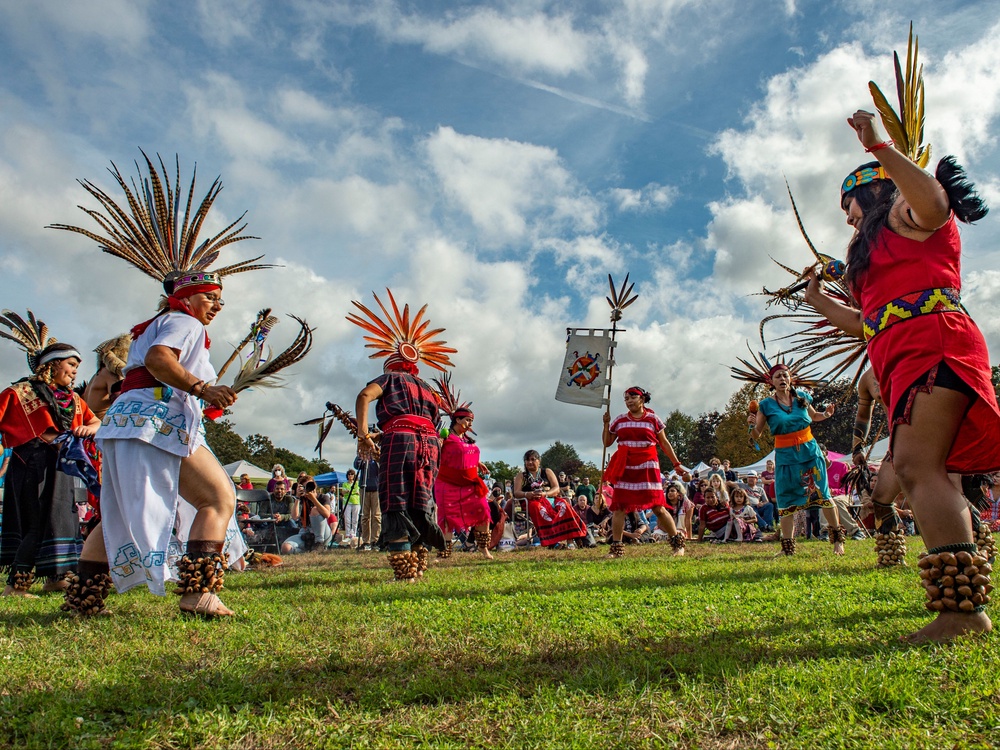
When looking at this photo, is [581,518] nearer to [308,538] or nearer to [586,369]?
[586,369]

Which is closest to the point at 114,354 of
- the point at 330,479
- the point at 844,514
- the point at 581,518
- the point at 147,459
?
the point at 147,459

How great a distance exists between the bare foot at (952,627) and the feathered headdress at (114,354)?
5041 mm

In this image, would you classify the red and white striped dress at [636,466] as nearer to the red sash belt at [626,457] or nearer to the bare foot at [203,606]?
the red sash belt at [626,457]

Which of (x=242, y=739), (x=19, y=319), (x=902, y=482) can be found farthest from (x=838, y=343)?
(x=19, y=319)

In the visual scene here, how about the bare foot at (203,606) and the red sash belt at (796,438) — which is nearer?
the bare foot at (203,606)

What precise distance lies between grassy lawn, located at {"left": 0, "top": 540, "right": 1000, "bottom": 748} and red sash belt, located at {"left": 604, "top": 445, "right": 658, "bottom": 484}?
16.8ft

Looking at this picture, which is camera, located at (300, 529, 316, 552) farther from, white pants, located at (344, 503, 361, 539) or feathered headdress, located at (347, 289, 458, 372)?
feathered headdress, located at (347, 289, 458, 372)

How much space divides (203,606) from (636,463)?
21.5 ft

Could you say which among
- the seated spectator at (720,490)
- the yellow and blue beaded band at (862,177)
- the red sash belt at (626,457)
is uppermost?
the yellow and blue beaded band at (862,177)

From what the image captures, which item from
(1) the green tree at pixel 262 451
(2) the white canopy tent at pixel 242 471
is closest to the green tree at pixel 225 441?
(1) the green tree at pixel 262 451

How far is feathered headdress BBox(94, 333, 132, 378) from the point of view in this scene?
5.10 metres

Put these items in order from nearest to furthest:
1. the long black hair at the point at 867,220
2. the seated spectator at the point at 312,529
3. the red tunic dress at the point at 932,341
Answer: the red tunic dress at the point at 932,341
the long black hair at the point at 867,220
the seated spectator at the point at 312,529

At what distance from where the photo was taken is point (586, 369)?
1167 centimetres

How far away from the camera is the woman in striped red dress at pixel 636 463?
9.23 meters
